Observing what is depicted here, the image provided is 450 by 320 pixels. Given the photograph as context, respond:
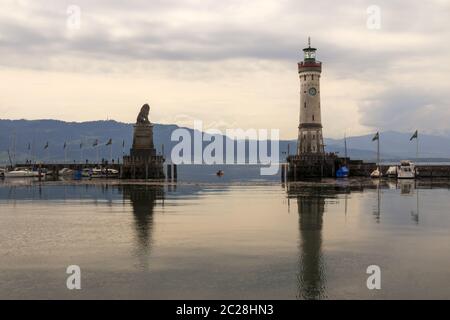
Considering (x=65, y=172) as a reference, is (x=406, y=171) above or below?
Result: above

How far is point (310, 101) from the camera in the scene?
111312mm

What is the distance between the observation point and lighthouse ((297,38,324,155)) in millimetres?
111375

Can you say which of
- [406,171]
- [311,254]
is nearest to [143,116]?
[406,171]

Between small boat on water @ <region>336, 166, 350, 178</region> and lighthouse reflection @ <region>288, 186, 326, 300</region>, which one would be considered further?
small boat on water @ <region>336, 166, 350, 178</region>

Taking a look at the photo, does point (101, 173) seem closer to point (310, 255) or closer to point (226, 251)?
point (226, 251)

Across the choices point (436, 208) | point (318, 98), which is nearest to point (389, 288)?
point (436, 208)

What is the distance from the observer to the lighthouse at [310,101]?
4385 inches

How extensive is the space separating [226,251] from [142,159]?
96806 millimetres

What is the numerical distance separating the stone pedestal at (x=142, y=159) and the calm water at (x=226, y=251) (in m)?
72.0

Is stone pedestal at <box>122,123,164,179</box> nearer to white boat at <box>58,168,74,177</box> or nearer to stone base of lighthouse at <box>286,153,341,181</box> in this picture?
stone base of lighthouse at <box>286,153,341,181</box>

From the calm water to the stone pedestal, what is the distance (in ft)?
236

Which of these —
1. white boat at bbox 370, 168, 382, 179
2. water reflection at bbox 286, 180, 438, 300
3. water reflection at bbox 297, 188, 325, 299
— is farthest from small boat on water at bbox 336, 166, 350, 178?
water reflection at bbox 297, 188, 325, 299

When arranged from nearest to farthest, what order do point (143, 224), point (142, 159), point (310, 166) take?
point (143, 224)
point (310, 166)
point (142, 159)
